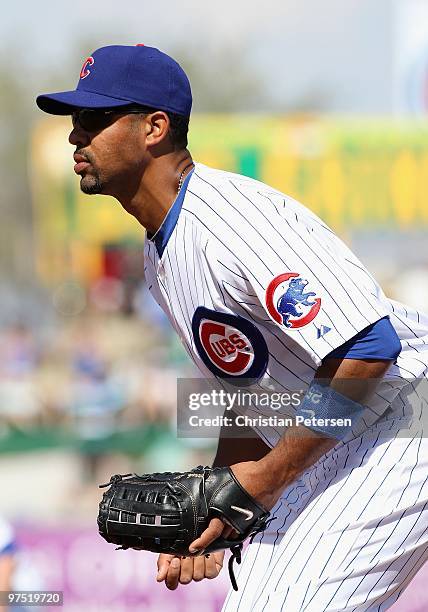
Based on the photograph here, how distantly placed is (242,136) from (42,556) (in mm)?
11762

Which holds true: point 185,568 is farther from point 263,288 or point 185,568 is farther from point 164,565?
point 263,288

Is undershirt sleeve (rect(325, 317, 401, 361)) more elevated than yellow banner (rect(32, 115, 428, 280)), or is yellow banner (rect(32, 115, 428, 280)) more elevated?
undershirt sleeve (rect(325, 317, 401, 361))

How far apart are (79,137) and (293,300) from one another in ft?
2.67

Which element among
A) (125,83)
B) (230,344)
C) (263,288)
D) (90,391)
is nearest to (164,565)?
(230,344)

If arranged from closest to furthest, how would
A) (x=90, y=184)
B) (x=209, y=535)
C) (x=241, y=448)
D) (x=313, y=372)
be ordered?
(x=209, y=535) → (x=313, y=372) → (x=90, y=184) → (x=241, y=448)

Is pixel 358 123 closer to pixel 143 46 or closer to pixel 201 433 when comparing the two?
pixel 201 433

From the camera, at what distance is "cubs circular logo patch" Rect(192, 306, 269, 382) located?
293 centimetres

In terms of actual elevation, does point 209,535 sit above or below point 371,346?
below

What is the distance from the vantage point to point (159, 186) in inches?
121

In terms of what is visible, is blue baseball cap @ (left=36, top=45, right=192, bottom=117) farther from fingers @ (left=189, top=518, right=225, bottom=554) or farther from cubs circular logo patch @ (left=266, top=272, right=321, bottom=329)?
fingers @ (left=189, top=518, right=225, bottom=554)

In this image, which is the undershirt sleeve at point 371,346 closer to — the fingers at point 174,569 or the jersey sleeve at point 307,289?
the jersey sleeve at point 307,289

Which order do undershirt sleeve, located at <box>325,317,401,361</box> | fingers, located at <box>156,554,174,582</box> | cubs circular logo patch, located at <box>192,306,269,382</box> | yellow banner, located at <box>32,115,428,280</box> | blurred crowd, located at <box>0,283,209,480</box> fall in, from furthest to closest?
yellow banner, located at <box>32,115,428,280</box>, blurred crowd, located at <box>0,283,209,480</box>, fingers, located at <box>156,554,174,582</box>, cubs circular logo patch, located at <box>192,306,269,382</box>, undershirt sleeve, located at <box>325,317,401,361</box>

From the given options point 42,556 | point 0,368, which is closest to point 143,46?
point 42,556

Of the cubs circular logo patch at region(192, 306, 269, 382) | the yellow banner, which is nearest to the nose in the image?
the cubs circular logo patch at region(192, 306, 269, 382)
